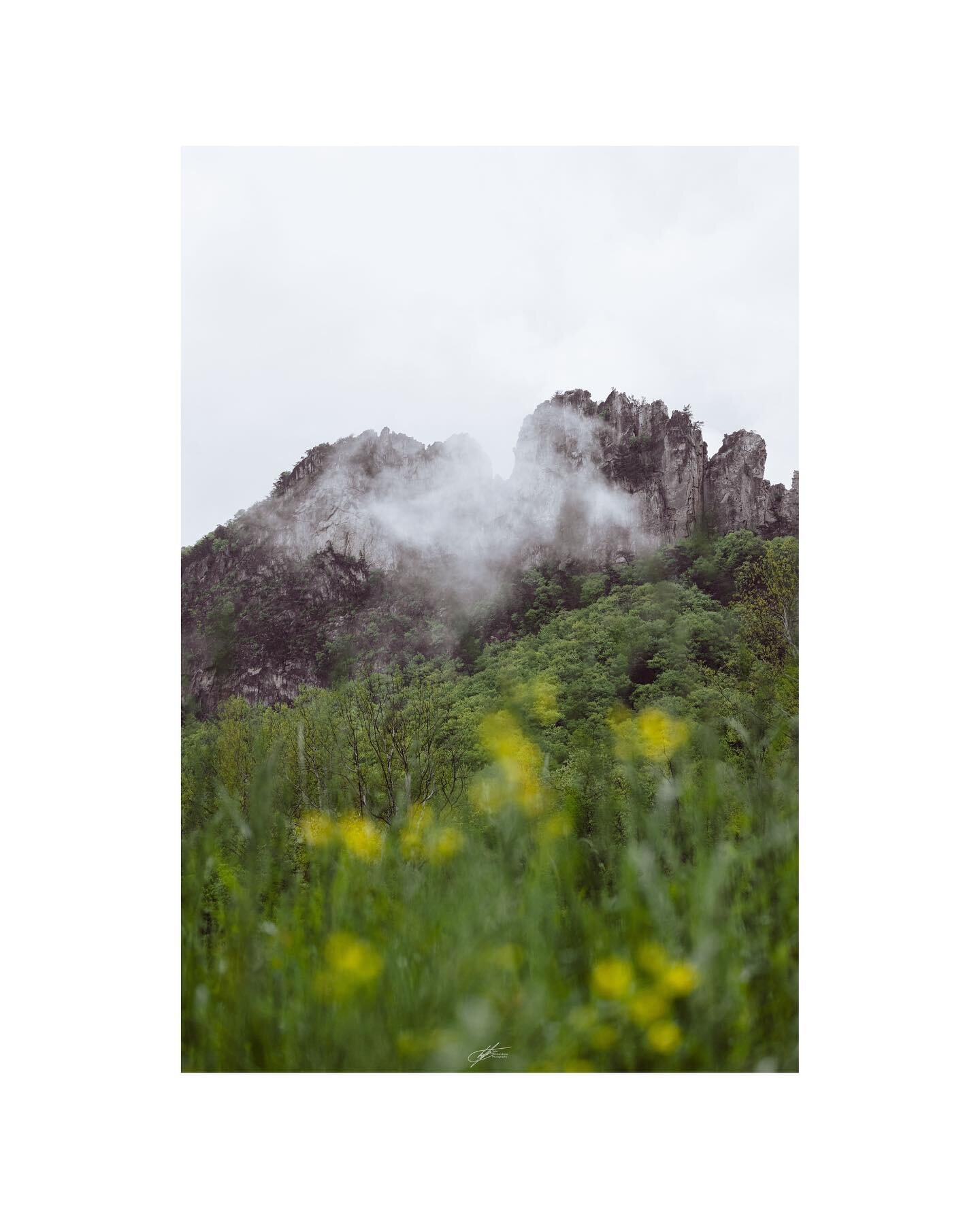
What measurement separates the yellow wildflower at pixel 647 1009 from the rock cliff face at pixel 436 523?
1090 mm

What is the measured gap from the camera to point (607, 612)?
2.19 m

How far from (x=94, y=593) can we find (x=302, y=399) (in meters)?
0.84

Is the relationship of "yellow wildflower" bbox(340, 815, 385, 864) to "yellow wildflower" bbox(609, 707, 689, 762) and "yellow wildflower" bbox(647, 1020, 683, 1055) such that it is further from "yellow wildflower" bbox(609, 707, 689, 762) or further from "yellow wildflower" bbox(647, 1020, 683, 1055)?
"yellow wildflower" bbox(647, 1020, 683, 1055)

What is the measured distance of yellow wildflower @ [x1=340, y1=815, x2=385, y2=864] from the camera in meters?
2.12

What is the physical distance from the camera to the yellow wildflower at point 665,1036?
1.87 metres

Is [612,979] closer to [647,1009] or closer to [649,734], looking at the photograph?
[647,1009]

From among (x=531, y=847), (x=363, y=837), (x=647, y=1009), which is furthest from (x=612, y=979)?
(x=363, y=837)

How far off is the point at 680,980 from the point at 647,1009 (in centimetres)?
11
